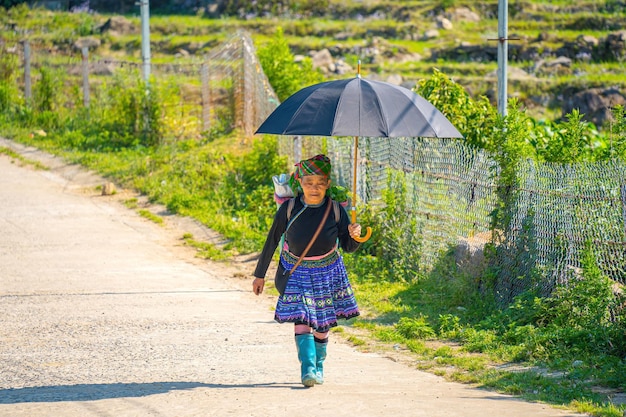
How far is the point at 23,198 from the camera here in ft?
49.2

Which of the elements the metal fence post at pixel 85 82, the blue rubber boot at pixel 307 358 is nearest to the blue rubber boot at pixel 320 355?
the blue rubber boot at pixel 307 358

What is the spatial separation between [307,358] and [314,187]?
1.17 m

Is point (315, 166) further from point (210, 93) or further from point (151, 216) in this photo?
point (210, 93)

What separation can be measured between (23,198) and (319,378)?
31.5 feet

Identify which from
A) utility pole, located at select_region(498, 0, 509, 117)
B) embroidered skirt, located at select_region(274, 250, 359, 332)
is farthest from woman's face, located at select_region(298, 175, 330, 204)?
utility pole, located at select_region(498, 0, 509, 117)

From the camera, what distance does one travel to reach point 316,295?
21.9 ft

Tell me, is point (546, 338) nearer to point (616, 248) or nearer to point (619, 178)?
point (616, 248)

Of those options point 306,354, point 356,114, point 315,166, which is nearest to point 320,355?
point 306,354

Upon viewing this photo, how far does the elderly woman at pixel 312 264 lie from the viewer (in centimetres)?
660

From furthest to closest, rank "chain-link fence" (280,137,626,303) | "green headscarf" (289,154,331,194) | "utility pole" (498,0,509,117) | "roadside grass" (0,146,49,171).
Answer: "roadside grass" (0,146,49,171) < "utility pole" (498,0,509,117) < "chain-link fence" (280,137,626,303) < "green headscarf" (289,154,331,194)

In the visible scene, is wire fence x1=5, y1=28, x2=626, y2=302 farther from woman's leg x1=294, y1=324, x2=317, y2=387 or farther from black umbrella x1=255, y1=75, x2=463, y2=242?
Answer: woman's leg x1=294, y1=324, x2=317, y2=387

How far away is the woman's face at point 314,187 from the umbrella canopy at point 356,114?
0.99ft

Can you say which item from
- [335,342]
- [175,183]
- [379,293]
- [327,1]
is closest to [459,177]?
[379,293]

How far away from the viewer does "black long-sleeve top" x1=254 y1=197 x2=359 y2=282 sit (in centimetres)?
665
